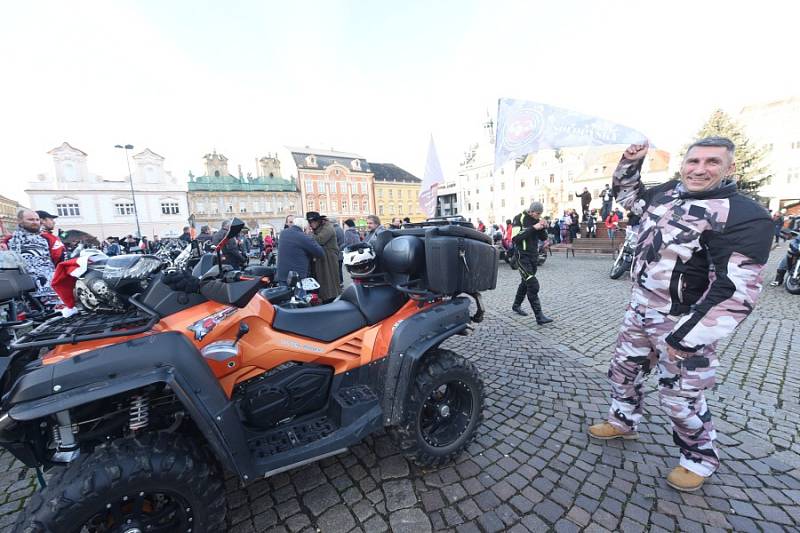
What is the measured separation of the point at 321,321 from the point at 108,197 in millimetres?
54174

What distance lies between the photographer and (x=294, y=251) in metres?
5.05

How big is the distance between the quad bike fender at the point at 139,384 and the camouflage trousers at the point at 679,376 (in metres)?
2.65

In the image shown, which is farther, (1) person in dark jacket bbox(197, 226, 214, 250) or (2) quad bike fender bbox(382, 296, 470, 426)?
(1) person in dark jacket bbox(197, 226, 214, 250)

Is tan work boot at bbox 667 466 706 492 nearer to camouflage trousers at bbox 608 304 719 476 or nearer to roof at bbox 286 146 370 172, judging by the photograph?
camouflage trousers at bbox 608 304 719 476

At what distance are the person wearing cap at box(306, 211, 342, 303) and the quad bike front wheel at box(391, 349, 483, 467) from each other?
364cm

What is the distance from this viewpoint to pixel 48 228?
5508mm

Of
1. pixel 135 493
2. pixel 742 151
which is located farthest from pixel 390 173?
pixel 135 493

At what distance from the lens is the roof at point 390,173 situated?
64625mm

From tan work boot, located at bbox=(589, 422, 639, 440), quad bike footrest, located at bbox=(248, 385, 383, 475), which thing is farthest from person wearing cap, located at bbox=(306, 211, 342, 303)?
tan work boot, located at bbox=(589, 422, 639, 440)

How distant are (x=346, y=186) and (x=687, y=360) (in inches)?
2331

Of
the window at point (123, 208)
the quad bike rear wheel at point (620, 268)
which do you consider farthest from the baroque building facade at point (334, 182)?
the quad bike rear wheel at point (620, 268)

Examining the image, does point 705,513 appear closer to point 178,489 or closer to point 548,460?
point 548,460

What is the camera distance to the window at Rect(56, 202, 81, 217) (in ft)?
128

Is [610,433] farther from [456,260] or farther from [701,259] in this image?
[456,260]
